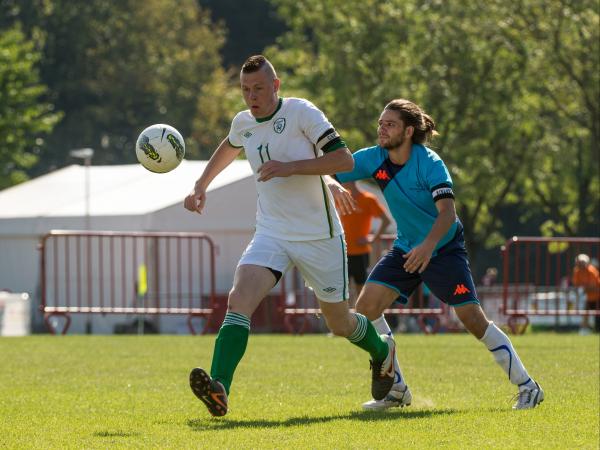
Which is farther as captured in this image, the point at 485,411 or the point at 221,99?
the point at 221,99

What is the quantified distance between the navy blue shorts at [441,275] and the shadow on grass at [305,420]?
698mm

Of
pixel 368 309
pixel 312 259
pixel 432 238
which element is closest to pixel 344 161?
pixel 312 259

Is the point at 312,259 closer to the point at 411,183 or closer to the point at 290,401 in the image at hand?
the point at 411,183

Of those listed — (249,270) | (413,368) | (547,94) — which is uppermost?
(547,94)

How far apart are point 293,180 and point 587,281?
14538 millimetres

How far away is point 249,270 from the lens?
7.16m

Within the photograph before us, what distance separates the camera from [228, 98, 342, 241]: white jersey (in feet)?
23.7

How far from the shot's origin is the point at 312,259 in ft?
23.9

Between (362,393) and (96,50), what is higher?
(96,50)

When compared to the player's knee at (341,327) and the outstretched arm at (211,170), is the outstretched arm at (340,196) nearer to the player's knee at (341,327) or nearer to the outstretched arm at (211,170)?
the outstretched arm at (211,170)

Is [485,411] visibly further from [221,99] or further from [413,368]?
[221,99]

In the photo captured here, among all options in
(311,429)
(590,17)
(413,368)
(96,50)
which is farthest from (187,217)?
(96,50)

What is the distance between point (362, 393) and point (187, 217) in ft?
53.0

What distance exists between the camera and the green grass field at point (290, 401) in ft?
20.6
